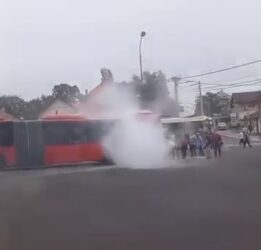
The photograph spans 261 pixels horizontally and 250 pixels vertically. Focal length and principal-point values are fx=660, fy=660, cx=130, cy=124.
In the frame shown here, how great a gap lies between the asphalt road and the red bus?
55.7ft

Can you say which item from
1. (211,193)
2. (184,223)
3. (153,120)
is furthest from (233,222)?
(153,120)

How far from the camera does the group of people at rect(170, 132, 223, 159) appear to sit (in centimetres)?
3550

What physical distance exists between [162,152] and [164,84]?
13.4 metres

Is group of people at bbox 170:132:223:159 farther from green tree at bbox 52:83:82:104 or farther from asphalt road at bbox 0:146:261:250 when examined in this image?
green tree at bbox 52:83:82:104

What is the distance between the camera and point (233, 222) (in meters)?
9.38

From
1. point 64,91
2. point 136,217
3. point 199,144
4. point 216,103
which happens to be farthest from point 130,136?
point 216,103

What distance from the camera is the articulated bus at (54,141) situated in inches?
1309

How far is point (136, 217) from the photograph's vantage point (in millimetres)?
10273

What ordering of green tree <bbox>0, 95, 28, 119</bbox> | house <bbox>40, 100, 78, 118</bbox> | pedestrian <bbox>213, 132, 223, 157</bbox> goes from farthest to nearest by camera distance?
green tree <bbox>0, 95, 28, 119</bbox> < house <bbox>40, 100, 78, 118</bbox> < pedestrian <bbox>213, 132, 223, 157</bbox>

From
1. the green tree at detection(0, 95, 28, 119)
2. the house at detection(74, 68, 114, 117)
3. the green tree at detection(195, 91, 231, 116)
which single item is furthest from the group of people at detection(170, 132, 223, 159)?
the green tree at detection(195, 91, 231, 116)

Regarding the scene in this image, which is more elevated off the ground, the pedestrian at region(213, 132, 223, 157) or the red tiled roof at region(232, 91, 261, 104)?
the red tiled roof at region(232, 91, 261, 104)

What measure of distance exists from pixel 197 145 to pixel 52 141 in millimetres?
8073

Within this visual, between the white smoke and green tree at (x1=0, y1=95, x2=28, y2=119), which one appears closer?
the white smoke

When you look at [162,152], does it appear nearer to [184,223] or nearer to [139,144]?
[139,144]
